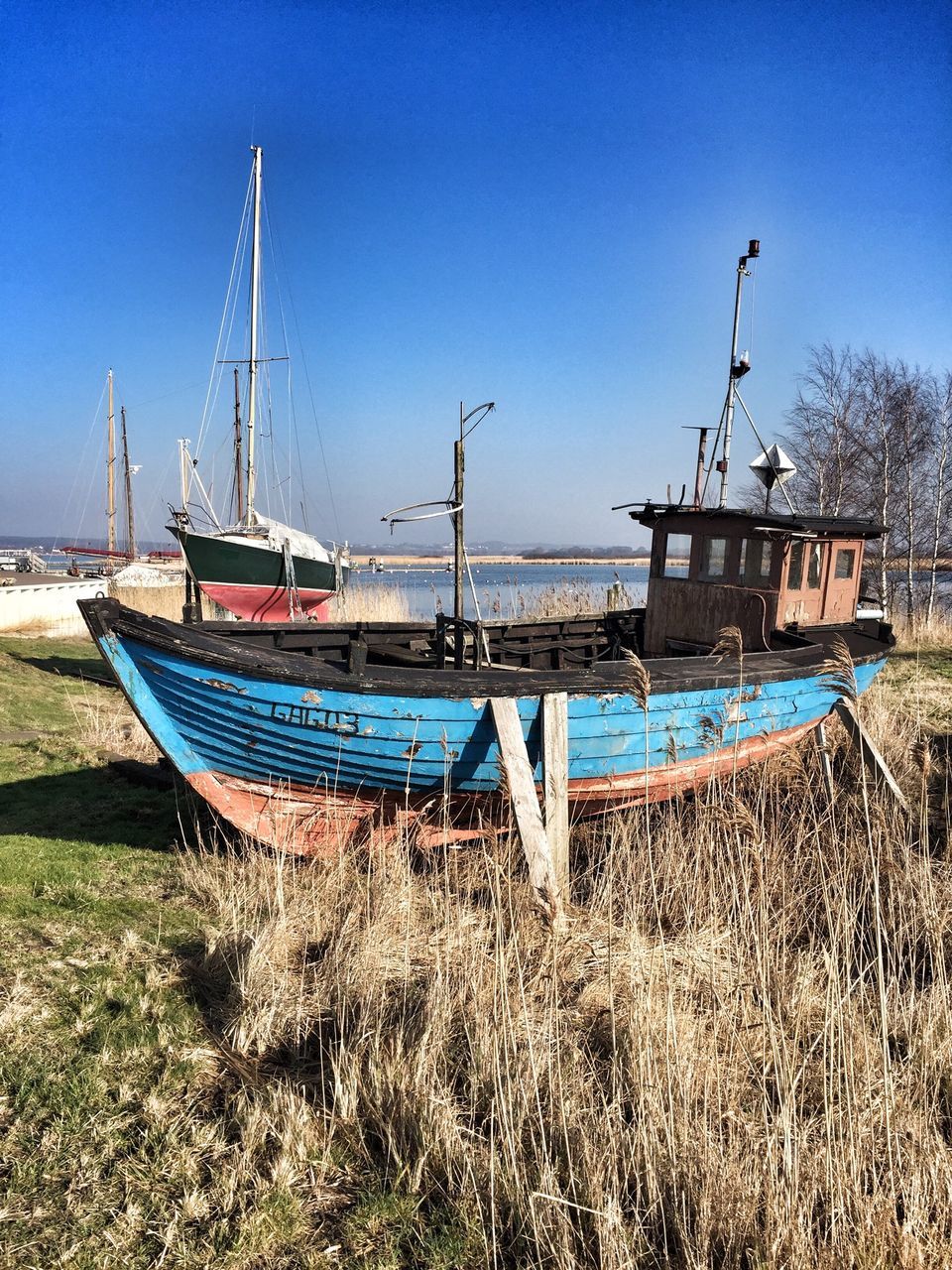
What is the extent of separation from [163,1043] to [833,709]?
246 inches

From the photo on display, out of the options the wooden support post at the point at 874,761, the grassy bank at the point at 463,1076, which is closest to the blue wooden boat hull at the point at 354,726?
the grassy bank at the point at 463,1076

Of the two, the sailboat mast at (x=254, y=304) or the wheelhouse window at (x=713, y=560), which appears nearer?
the wheelhouse window at (x=713, y=560)

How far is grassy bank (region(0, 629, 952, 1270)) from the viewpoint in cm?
250

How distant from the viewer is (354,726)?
16.8ft

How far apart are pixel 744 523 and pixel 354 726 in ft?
15.8

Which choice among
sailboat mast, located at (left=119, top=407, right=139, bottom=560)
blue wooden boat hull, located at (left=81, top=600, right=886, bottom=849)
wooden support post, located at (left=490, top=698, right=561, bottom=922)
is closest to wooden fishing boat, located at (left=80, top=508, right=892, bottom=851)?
blue wooden boat hull, located at (left=81, top=600, right=886, bottom=849)

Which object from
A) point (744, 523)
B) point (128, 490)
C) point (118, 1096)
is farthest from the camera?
point (128, 490)

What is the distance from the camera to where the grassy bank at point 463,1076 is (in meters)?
2.50

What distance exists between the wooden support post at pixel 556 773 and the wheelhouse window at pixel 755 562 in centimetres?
363

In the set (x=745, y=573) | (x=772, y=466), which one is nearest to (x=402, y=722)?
(x=745, y=573)

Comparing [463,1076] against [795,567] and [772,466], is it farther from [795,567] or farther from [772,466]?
[772,466]

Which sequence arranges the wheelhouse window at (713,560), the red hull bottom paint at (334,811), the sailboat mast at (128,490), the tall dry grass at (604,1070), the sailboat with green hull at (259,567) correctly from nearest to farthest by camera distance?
the tall dry grass at (604,1070)
the red hull bottom paint at (334,811)
the wheelhouse window at (713,560)
the sailboat with green hull at (259,567)
the sailboat mast at (128,490)

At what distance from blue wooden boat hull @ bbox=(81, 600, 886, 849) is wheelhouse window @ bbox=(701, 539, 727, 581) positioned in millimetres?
2451

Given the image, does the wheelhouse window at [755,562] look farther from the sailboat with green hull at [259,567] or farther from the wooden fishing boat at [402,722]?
the sailboat with green hull at [259,567]
